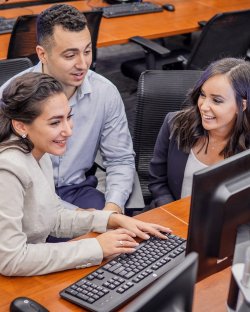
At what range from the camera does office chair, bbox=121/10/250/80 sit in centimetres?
333

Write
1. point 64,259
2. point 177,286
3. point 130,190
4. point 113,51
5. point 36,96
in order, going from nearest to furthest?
point 177,286 → point 64,259 → point 36,96 → point 130,190 → point 113,51

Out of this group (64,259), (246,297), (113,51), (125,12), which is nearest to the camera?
(246,297)

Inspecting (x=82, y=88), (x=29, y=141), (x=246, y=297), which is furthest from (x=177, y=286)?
(x=82, y=88)

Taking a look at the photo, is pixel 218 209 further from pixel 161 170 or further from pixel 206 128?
pixel 161 170

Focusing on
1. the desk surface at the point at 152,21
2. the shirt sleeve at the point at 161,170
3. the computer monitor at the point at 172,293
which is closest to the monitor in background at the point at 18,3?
the desk surface at the point at 152,21

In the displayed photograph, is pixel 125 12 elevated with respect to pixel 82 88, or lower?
elevated

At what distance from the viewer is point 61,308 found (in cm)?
150

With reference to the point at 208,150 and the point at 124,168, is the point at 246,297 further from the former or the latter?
the point at 124,168

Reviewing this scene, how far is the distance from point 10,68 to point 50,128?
670mm

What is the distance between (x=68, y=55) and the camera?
2.24m

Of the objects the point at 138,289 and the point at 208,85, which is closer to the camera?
the point at 138,289

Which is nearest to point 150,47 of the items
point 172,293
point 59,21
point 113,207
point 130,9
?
point 130,9

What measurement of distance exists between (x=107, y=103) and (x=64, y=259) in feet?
2.91

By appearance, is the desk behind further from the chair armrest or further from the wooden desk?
the wooden desk
